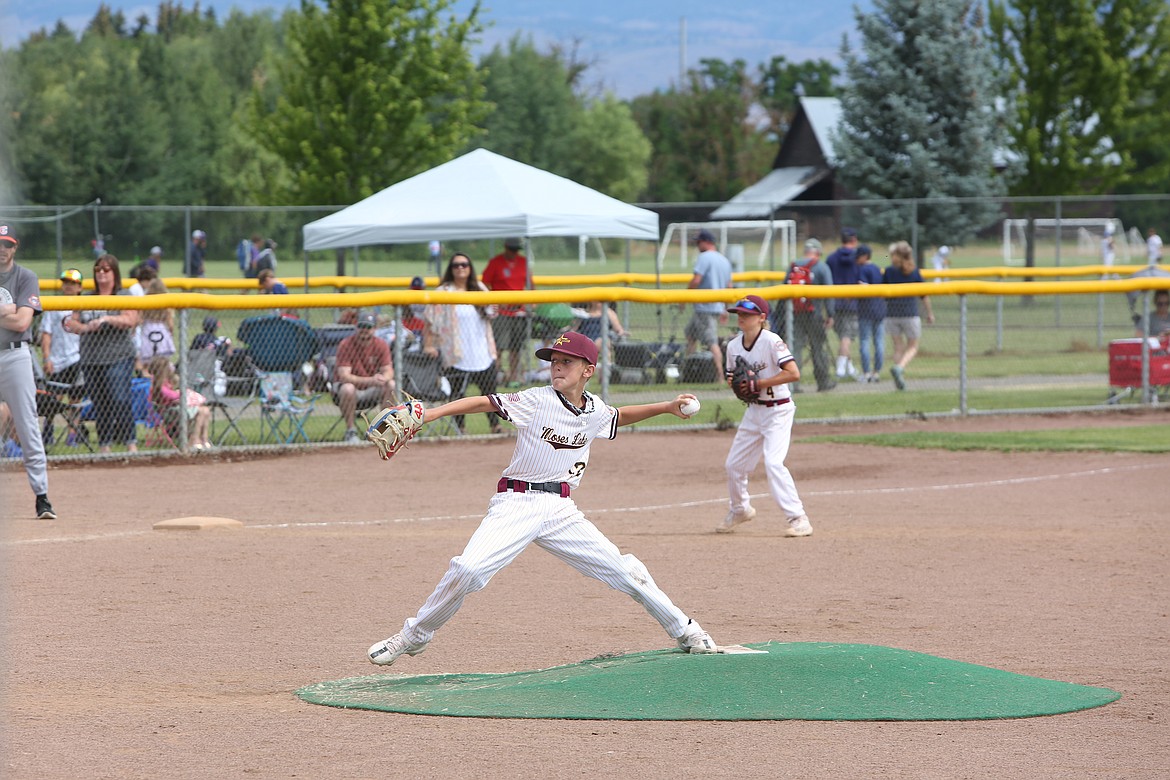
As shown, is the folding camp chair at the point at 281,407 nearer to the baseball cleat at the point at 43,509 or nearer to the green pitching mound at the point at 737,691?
the baseball cleat at the point at 43,509

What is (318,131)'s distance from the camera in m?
30.5

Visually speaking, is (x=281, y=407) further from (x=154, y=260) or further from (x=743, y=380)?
(x=154, y=260)

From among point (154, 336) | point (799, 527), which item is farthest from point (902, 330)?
point (154, 336)

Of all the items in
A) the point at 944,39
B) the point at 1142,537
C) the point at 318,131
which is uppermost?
the point at 944,39

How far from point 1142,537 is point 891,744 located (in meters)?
5.95

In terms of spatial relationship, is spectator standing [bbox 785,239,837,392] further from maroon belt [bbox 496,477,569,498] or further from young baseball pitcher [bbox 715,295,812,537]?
maroon belt [bbox 496,477,569,498]

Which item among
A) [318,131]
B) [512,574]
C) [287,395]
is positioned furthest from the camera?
[318,131]

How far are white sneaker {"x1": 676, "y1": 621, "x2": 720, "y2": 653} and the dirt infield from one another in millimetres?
703

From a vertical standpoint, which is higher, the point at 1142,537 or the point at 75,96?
the point at 75,96

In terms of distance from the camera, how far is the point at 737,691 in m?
6.29

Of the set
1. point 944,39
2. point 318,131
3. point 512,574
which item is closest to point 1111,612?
point 512,574

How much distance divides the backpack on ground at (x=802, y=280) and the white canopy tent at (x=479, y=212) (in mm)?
2234

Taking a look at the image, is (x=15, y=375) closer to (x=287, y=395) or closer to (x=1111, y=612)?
(x=287, y=395)

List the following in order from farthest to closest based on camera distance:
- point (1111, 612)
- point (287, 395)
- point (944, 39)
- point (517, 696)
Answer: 1. point (944, 39)
2. point (287, 395)
3. point (1111, 612)
4. point (517, 696)
